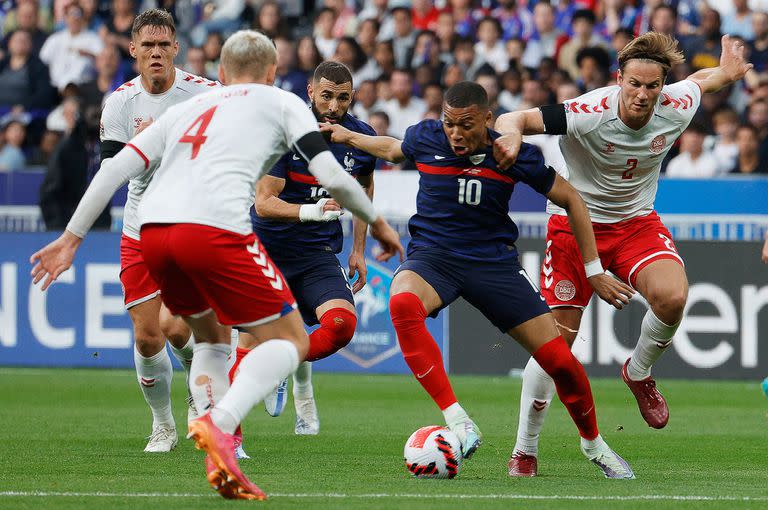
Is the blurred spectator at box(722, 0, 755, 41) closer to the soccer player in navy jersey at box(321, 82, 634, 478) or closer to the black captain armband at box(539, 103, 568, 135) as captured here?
the black captain armband at box(539, 103, 568, 135)

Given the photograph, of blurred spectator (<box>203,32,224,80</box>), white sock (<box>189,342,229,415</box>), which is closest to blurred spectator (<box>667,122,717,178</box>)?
blurred spectator (<box>203,32,224,80</box>)

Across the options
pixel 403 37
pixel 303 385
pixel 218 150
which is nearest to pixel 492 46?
pixel 403 37

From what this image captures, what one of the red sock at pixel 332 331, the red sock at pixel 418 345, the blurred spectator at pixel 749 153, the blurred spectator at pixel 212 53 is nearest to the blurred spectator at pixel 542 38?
the blurred spectator at pixel 749 153

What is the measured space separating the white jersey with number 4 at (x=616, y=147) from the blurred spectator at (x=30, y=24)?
13.5 meters

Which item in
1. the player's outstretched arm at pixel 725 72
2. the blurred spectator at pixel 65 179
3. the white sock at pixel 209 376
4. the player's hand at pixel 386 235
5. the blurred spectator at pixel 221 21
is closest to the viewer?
the player's hand at pixel 386 235

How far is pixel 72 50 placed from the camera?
2016 cm

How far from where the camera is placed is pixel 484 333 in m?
15.0

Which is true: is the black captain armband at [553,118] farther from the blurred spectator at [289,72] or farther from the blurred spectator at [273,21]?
the blurred spectator at [273,21]

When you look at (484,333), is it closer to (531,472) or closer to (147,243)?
(531,472)

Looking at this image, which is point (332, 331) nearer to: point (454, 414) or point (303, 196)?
point (303, 196)

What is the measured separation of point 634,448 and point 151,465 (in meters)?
3.46

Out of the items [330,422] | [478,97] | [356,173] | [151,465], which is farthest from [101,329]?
→ [478,97]

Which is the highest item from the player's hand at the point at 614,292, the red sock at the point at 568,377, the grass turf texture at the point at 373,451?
the player's hand at the point at 614,292

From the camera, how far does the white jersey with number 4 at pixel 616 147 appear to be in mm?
8445
